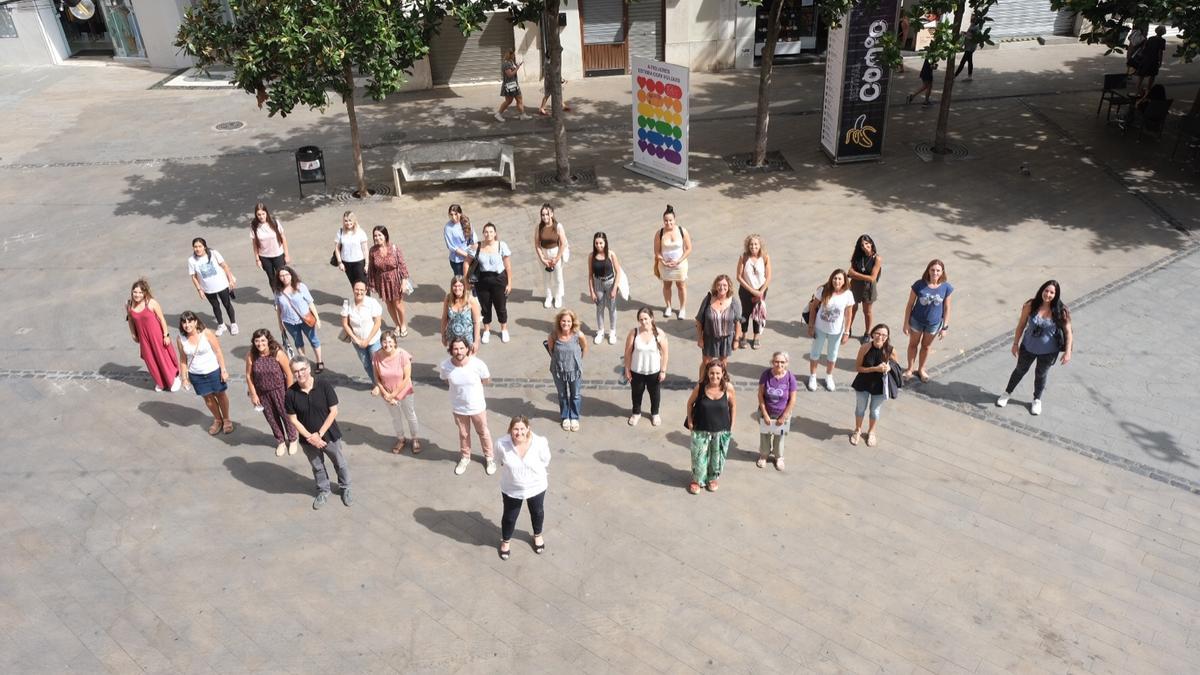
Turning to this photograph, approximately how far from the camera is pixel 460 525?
26.9ft

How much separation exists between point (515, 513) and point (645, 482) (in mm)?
1646

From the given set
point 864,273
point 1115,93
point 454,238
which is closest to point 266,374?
point 454,238

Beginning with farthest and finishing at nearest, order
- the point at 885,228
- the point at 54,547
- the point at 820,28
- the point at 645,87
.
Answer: the point at 820,28, the point at 645,87, the point at 885,228, the point at 54,547

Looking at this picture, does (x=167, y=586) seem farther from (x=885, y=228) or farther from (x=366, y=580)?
(x=885, y=228)

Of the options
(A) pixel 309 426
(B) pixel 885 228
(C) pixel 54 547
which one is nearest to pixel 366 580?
(A) pixel 309 426

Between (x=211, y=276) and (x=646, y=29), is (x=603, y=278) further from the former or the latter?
(x=646, y=29)

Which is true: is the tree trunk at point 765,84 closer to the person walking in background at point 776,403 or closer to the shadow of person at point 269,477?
the person walking in background at point 776,403

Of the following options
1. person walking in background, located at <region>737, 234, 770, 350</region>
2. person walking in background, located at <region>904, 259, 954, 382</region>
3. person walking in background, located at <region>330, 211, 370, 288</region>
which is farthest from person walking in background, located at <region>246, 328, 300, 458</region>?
person walking in background, located at <region>904, 259, 954, 382</region>

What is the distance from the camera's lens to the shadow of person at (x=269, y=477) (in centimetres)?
873

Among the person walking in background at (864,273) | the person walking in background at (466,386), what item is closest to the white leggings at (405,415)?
the person walking in background at (466,386)

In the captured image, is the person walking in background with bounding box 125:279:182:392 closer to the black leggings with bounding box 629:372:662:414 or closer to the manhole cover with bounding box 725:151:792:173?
the black leggings with bounding box 629:372:662:414

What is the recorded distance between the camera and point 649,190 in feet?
51.2

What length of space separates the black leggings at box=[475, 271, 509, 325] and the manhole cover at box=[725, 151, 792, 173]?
7032 mm

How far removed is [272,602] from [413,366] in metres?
3.74
